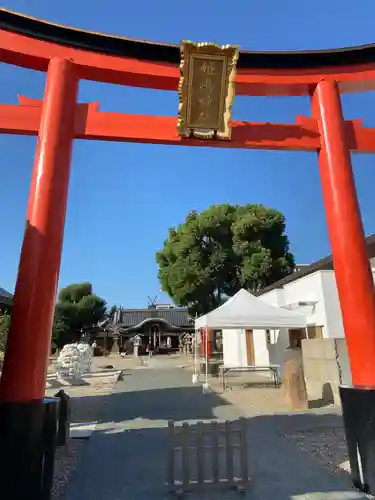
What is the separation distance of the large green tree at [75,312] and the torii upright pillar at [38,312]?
101 feet

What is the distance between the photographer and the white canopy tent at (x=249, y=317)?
33.8 feet

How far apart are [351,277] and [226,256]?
64.5 feet

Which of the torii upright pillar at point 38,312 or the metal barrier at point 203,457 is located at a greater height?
the torii upright pillar at point 38,312

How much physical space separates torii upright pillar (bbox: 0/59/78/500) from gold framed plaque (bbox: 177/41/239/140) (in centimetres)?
144

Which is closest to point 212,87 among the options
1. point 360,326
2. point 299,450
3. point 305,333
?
point 360,326

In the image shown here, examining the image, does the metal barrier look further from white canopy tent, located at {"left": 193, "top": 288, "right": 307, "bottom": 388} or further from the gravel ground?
white canopy tent, located at {"left": 193, "top": 288, "right": 307, "bottom": 388}

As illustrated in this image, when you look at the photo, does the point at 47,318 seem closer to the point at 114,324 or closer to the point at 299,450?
the point at 299,450

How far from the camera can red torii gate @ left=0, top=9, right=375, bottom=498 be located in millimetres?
3721

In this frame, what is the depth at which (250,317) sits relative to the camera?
1041cm

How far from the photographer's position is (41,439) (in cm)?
329

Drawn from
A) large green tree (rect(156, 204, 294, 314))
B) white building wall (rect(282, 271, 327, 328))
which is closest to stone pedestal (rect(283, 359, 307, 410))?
white building wall (rect(282, 271, 327, 328))

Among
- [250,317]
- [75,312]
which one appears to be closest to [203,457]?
[250,317]

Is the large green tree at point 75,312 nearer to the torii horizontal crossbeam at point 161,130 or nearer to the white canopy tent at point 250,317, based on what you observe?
the white canopy tent at point 250,317

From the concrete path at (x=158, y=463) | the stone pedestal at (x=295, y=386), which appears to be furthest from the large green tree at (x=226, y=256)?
the concrete path at (x=158, y=463)
